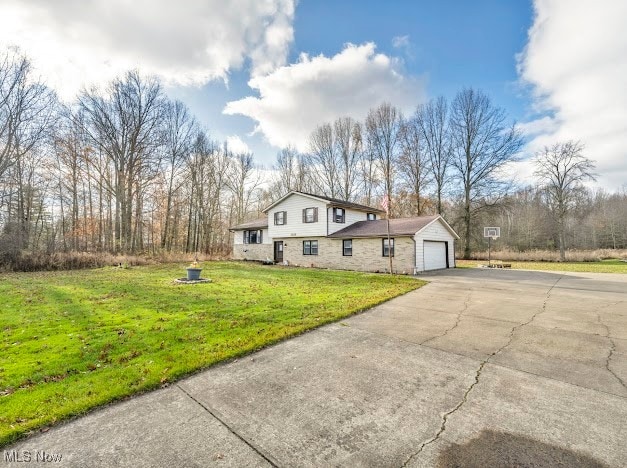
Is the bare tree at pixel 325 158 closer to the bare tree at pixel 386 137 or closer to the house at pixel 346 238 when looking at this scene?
the bare tree at pixel 386 137

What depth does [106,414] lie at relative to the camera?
9.96 feet

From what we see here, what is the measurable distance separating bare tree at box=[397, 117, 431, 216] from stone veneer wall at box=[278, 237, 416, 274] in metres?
14.7

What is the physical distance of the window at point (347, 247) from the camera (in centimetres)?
1953

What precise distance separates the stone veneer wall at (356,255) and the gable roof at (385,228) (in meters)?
0.46

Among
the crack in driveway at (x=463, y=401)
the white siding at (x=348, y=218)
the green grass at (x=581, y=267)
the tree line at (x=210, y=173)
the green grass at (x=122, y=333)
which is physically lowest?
the green grass at (x=581, y=267)

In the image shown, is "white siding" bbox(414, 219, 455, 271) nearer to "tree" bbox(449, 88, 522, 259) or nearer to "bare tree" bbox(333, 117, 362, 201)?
"tree" bbox(449, 88, 522, 259)

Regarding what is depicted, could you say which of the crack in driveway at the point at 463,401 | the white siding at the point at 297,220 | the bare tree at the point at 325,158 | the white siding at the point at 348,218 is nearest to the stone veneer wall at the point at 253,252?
the white siding at the point at 297,220

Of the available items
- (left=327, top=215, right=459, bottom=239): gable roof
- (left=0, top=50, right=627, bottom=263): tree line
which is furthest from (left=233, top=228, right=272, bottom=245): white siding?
(left=327, top=215, right=459, bottom=239): gable roof

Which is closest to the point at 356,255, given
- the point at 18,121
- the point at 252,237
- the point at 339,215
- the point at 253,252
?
the point at 339,215

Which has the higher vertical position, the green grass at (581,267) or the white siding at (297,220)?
the white siding at (297,220)

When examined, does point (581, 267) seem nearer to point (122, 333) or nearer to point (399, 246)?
point (399, 246)

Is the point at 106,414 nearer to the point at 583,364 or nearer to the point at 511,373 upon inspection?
the point at 511,373

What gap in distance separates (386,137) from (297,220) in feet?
53.8

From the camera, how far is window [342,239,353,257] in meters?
19.5
